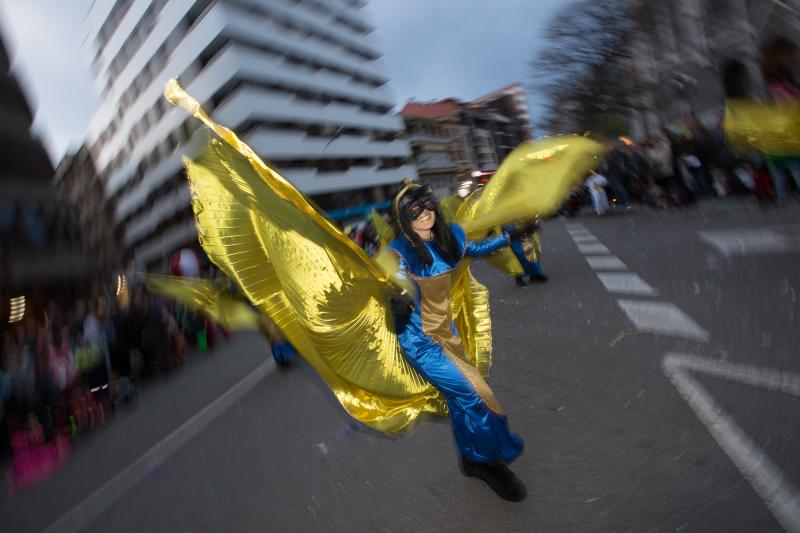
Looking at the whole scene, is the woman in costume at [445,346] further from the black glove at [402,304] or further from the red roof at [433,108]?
the red roof at [433,108]

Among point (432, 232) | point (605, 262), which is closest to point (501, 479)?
point (432, 232)

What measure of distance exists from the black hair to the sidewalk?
13.2ft

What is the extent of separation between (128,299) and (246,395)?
Answer: 383cm

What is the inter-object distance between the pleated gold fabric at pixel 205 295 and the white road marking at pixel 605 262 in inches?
230

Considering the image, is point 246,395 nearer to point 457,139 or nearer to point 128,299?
point 128,299

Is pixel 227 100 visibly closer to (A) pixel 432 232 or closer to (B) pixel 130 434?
(B) pixel 130 434

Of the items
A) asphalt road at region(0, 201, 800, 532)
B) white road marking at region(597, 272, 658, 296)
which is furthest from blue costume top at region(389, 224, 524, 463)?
white road marking at region(597, 272, 658, 296)

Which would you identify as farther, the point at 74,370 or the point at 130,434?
the point at 74,370

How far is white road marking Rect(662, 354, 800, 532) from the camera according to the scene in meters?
2.18

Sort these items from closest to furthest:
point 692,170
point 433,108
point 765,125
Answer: point 765,125, point 692,170, point 433,108

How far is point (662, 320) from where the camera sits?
4922mm

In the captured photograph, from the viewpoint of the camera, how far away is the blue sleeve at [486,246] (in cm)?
319

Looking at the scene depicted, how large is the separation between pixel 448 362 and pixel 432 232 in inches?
32.4

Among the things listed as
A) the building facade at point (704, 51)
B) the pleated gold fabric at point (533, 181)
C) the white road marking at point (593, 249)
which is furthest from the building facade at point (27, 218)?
the building facade at point (704, 51)
